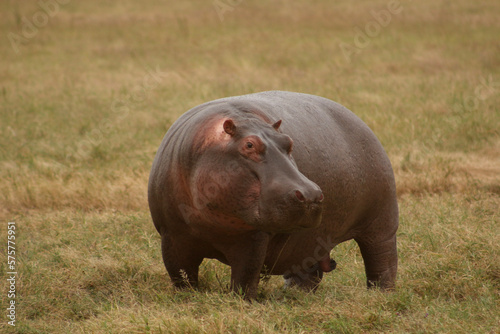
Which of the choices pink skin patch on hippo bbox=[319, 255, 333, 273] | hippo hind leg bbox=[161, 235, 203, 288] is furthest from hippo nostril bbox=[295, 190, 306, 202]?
pink skin patch on hippo bbox=[319, 255, 333, 273]

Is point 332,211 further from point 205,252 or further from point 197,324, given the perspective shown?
point 197,324

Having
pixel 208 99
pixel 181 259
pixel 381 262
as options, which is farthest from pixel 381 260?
pixel 208 99

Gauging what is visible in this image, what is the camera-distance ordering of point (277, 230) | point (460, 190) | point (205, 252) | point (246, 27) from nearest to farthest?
point (277, 230)
point (205, 252)
point (460, 190)
point (246, 27)

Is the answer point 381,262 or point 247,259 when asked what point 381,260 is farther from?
point 247,259

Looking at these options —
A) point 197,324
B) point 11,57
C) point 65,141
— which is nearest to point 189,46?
point 11,57

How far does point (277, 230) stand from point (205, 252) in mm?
798

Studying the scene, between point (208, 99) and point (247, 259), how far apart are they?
8211mm

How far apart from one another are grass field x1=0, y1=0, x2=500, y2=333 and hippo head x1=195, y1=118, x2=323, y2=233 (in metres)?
0.69

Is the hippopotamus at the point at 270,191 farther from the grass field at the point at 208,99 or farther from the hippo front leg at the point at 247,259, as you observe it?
the grass field at the point at 208,99

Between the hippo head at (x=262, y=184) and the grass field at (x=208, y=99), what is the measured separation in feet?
2.27

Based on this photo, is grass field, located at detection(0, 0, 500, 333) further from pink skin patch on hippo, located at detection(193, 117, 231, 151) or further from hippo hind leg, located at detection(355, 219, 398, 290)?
pink skin patch on hippo, located at detection(193, 117, 231, 151)

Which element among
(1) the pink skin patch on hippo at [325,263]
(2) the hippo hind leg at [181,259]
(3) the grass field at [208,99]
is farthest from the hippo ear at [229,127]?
(1) the pink skin patch on hippo at [325,263]

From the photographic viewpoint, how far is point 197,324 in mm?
3898

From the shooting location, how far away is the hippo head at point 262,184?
3490 millimetres
